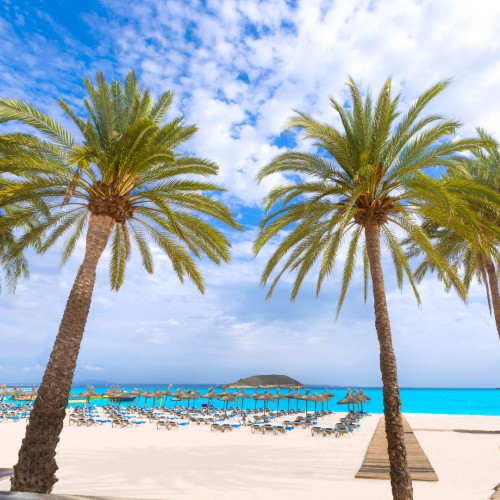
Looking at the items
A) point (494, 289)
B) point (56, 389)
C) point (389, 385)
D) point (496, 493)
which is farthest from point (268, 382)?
point (56, 389)

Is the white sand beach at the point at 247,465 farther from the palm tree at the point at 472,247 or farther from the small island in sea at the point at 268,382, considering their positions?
the small island in sea at the point at 268,382

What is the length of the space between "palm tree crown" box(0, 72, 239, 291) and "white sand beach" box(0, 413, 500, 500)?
6.13 meters

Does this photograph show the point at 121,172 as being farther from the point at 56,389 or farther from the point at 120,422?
the point at 120,422

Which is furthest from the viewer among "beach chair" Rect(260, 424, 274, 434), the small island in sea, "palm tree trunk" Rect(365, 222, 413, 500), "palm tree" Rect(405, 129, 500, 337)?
the small island in sea

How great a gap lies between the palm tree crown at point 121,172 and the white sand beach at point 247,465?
6.13 metres

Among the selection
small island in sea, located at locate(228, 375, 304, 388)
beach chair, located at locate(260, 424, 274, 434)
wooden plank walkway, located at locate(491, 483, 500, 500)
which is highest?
small island in sea, located at locate(228, 375, 304, 388)

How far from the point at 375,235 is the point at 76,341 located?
8168 mm

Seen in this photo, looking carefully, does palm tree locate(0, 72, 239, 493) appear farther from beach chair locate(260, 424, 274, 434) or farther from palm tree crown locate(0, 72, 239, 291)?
beach chair locate(260, 424, 274, 434)

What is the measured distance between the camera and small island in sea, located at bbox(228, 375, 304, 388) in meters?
45.7

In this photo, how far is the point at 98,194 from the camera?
10281 mm

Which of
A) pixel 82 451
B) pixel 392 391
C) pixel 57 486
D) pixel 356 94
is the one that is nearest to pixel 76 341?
pixel 57 486

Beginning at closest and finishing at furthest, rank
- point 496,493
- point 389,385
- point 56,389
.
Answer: point 56,389
point 389,385
point 496,493

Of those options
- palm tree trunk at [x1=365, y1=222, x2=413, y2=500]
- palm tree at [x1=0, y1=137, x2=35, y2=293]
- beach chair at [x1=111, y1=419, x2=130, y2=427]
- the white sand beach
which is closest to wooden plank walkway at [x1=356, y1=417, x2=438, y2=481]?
the white sand beach

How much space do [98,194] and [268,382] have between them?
1615 inches
